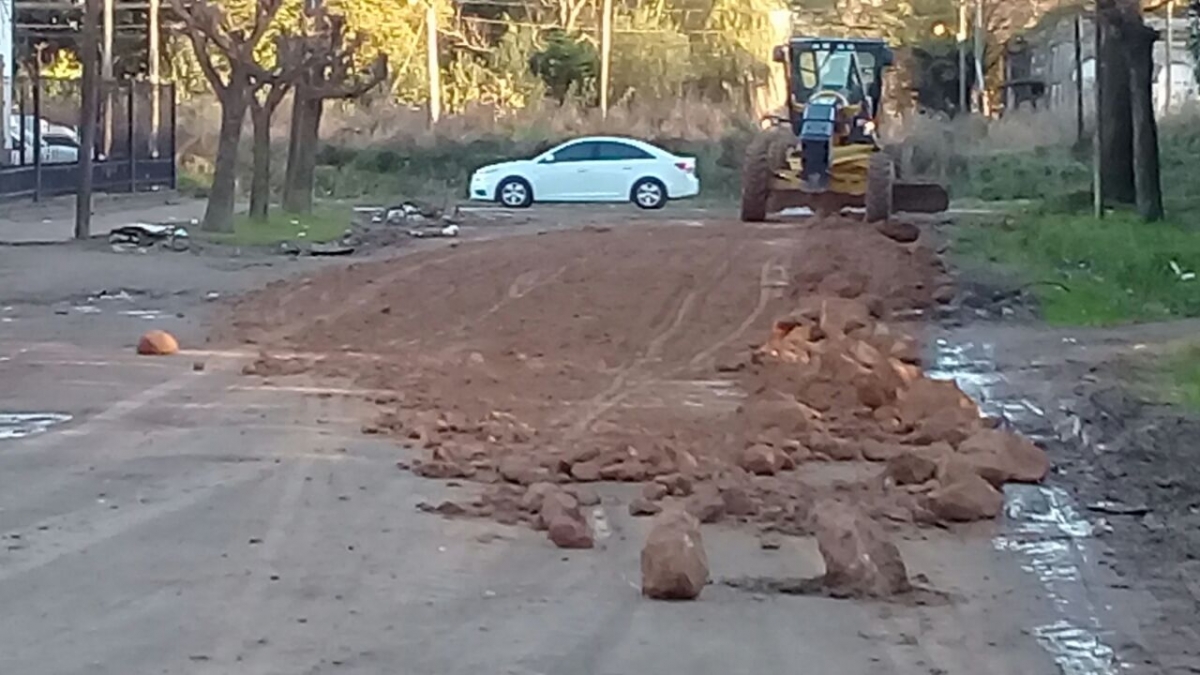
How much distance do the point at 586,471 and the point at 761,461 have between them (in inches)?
36.4

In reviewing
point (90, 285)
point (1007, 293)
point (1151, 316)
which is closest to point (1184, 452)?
point (1151, 316)

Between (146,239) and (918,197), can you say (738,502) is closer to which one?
(146,239)

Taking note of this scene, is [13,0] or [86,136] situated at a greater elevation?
[13,0]

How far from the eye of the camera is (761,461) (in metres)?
11.2

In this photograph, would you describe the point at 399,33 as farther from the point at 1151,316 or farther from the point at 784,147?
the point at 1151,316

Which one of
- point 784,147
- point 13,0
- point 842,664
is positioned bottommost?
point 842,664

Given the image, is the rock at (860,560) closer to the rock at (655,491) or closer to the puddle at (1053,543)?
the puddle at (1053,543)

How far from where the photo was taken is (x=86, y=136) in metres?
30.1

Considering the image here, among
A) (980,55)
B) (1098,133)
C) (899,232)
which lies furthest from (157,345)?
(980,55)

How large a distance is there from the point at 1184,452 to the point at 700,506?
3200mm

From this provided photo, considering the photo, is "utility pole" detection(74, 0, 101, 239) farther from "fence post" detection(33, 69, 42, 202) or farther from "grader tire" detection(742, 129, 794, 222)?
"grader tire" detection(742, 129, 794, 222)

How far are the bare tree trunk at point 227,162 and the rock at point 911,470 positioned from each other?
21.2m

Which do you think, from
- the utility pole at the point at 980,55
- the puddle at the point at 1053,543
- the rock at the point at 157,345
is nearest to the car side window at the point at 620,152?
the utility pole at the point at 980,55

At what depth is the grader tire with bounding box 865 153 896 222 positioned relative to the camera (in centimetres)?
2916
